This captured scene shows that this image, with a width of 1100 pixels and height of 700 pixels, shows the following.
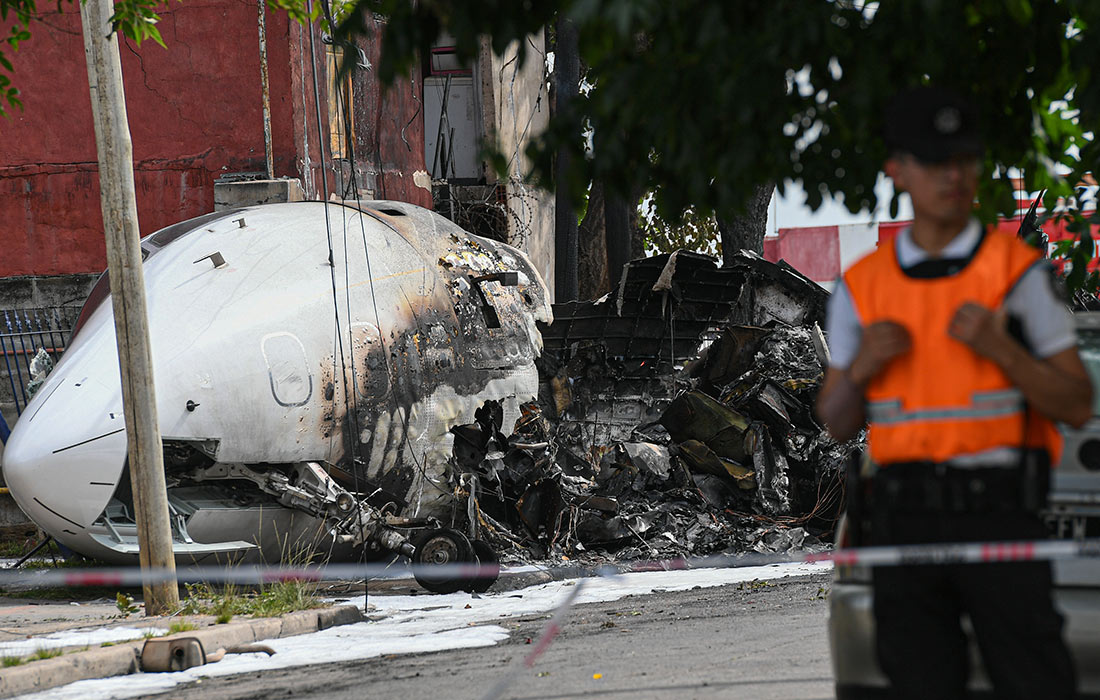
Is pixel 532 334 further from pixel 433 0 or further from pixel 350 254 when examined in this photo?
pixel 433 0

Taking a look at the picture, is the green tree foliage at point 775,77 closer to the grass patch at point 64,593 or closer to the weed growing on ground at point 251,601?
the weed growing on ground at point 251,601

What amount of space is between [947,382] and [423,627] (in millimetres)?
6583

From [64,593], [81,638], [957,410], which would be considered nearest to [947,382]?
[957,410]

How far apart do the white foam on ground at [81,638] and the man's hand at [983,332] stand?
5.89m

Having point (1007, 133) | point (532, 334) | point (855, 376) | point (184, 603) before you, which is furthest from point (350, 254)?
point (855, 376)

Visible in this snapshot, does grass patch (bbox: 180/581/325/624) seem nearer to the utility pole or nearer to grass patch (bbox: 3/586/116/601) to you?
the utility pole

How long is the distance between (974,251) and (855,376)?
395mm

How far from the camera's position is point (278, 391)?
417 inches

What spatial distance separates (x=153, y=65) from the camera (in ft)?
54.9


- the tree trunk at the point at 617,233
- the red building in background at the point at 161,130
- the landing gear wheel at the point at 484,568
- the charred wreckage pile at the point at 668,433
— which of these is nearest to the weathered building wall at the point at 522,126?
the tree trunk at the point at 617,233

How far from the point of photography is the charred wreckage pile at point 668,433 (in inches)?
482

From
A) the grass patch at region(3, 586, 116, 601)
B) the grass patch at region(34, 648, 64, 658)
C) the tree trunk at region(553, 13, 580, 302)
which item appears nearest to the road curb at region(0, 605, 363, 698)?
the grass patch at region(34, 648, 64, 658)

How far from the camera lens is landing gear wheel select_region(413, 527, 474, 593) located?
35.4 feet

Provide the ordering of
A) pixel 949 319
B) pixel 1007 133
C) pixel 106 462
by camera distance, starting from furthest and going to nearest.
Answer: pixel 106 462
pixel 1007 133
pixel 949 319
